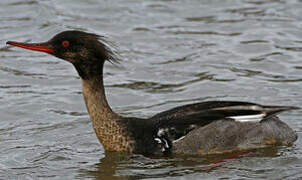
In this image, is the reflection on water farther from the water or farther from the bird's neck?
the bird's neck

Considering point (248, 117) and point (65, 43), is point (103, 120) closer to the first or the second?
point (65, 43)

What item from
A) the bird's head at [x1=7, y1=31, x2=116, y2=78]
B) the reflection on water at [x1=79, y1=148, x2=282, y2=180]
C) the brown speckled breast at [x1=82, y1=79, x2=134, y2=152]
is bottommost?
the reflection on water at [x1=79, y1=148, x2=282, y2=180]

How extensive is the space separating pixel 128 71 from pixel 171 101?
6.67 feet

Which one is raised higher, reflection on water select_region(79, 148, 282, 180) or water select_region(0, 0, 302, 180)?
water select_region(0, 0, 302, 180)

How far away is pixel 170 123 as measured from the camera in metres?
9.96

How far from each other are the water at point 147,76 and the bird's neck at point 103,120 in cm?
21

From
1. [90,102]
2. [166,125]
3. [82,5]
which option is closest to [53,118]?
[90,102]

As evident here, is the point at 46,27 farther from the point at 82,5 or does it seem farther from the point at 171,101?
the point at 171,101

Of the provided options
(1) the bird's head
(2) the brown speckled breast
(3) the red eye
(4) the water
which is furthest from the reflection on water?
(3) the red eye

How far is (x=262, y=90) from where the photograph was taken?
42.3 ft

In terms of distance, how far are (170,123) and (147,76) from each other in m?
4.09

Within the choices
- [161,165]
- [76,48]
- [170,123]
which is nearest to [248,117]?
[170,123]

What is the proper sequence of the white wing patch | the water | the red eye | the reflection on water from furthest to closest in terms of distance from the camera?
1. the white wing patch
2. the red eye
3. the water
4. the reflection on water

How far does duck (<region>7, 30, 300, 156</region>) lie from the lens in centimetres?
994
